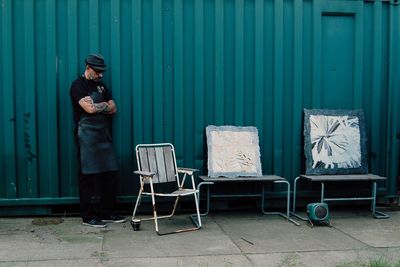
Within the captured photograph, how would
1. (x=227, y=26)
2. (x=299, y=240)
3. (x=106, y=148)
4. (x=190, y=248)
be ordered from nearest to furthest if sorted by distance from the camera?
(x=190, y=248), (x=299, y=240), (x=106, y=148), (x=227, y=26)

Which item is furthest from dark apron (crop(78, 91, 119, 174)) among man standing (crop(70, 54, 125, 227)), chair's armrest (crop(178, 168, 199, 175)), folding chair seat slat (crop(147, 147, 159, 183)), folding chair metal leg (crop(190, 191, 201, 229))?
folding chair metal leg (crop(190, 191, 201, 229))

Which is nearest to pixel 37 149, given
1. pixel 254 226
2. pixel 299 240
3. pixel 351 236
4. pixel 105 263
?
pixel 105 263

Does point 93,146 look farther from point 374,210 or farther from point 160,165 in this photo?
point 374,210

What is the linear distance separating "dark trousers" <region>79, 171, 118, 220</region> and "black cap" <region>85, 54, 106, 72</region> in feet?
4.01

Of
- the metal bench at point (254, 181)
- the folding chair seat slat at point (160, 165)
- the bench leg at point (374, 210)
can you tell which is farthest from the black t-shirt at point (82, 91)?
the bench leg at point (374, 210)

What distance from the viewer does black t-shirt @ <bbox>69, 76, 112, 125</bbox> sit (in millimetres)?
5703

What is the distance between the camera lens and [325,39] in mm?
6586

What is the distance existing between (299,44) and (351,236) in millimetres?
2523

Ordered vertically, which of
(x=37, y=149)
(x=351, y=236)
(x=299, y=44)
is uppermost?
(x=299, y=44)

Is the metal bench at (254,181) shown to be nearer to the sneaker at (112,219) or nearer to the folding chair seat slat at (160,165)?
the folding chair seat slat at (160,165)

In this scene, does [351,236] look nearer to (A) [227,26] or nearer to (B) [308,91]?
(B) [308,91]

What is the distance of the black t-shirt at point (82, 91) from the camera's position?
5703 mm

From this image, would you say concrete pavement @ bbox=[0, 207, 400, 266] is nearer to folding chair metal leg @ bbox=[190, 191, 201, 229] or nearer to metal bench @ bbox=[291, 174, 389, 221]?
folding chair metal leg @ bbox=[190, 191, 201, 229]

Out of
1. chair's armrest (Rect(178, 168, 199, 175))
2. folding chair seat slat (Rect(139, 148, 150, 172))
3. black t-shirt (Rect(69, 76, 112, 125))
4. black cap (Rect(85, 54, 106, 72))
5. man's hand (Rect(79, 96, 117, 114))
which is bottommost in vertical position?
chair's armrest (Rect(178, 168, 199, 175))
